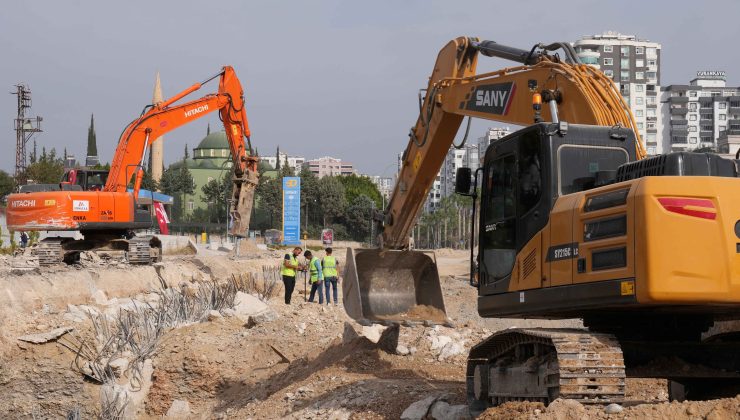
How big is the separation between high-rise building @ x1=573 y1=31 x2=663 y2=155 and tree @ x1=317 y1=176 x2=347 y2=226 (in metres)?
67.8

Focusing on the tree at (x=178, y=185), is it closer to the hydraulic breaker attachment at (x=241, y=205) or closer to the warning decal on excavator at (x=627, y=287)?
the hydraulic breaker attachment at (x=241, y=205)

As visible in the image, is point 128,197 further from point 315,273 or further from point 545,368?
point 545,368

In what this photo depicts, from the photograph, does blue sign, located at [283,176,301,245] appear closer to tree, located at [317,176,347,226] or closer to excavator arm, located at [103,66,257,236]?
excavator arm, located at [103,66,257,236]

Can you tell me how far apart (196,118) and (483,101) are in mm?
16665

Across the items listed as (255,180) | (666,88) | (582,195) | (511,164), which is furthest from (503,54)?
(666,88)

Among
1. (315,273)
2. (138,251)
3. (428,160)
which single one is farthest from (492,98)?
(138,251)

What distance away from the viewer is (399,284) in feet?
44.2

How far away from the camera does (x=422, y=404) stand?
9.95m

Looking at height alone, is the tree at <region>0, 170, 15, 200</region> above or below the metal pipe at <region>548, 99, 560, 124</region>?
above

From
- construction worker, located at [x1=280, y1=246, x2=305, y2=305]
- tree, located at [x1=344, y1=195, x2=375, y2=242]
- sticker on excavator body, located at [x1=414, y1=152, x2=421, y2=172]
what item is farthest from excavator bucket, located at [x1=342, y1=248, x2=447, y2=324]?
tree, located at [x1=344, y1=195, x2=375, y2=242]

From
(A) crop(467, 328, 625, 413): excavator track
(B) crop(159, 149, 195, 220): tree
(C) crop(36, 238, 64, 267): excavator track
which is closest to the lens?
(A) crop(467, 328, 625, 413): excavator track

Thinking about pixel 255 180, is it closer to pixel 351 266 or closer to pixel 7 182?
pixel 351 266

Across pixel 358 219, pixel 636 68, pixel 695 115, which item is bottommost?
pixel 358 219

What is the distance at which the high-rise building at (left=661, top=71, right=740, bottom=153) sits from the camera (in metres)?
159
